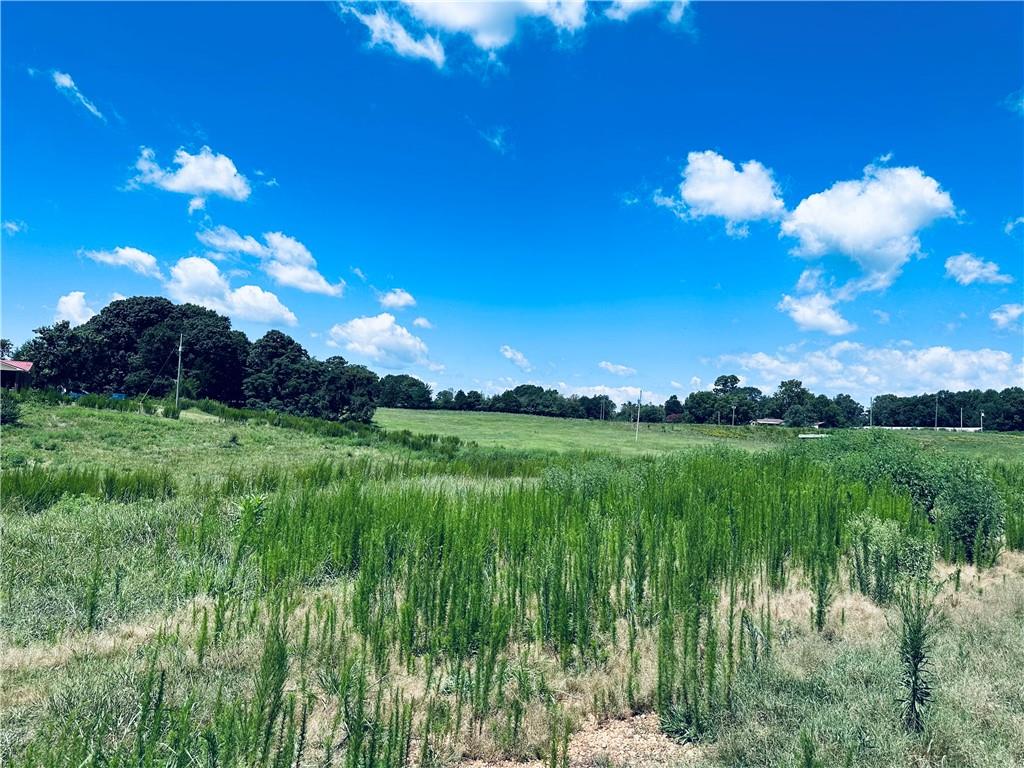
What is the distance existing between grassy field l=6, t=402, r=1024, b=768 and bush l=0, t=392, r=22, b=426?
1480 cm

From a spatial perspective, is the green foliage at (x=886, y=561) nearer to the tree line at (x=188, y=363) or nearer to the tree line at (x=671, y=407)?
the tree line at (x=188, y=363)

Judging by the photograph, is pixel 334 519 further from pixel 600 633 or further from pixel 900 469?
pixel 900 469

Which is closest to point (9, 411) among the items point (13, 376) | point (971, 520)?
point (971, 520)

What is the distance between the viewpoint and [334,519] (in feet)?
20.2

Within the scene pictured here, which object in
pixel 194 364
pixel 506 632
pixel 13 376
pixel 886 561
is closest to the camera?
pixel 506 632

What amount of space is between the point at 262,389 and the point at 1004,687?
4622 cm

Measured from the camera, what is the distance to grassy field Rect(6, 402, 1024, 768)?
2.65 meters

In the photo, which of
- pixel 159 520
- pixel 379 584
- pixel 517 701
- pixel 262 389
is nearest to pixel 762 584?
pixel 517 701

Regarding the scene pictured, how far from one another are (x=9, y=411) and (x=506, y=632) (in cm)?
2322

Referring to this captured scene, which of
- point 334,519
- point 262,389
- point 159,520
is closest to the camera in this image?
point 334,519

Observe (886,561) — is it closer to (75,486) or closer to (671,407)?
(75,486)

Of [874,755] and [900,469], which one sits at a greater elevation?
[900,469]

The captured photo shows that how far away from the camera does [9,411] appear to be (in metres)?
18.3

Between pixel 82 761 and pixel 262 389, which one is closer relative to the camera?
pixel 82 761
